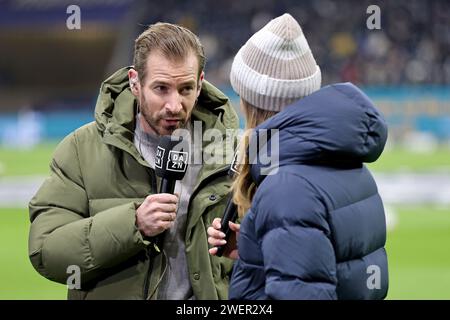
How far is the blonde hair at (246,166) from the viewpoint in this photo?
3.18 metres

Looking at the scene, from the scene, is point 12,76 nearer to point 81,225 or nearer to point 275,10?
point 275,10

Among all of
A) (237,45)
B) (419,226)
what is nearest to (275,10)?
(237,45)

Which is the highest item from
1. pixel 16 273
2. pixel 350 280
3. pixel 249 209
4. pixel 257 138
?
pixel 257 138

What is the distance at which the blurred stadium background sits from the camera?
2178 centimetres

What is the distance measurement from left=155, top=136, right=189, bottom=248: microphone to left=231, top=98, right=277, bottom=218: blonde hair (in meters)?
0.39

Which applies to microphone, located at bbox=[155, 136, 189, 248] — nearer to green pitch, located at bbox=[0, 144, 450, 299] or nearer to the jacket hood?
the jacket hood

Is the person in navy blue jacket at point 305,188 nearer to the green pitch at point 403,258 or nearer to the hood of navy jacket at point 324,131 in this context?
the hood of navy jacket at point 324,131

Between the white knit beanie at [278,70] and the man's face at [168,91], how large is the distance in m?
0.51

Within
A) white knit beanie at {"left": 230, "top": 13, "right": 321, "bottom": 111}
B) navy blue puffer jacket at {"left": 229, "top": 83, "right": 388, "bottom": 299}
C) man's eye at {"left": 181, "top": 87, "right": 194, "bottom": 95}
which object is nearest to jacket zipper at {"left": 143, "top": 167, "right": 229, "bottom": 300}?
man's eye at {"left": 181, "top": 87, "right": 194, "bottom": 95}

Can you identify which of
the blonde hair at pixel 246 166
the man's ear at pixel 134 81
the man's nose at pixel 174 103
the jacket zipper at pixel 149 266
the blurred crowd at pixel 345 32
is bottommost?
the jacket zipper at pixel 149 266

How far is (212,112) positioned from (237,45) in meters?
27.7

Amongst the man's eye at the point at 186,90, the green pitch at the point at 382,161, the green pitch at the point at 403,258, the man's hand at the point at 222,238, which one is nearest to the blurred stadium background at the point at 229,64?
the green pitch at the point at 382,161

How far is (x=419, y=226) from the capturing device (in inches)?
555

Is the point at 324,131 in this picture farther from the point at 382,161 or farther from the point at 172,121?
the point at 382,161
